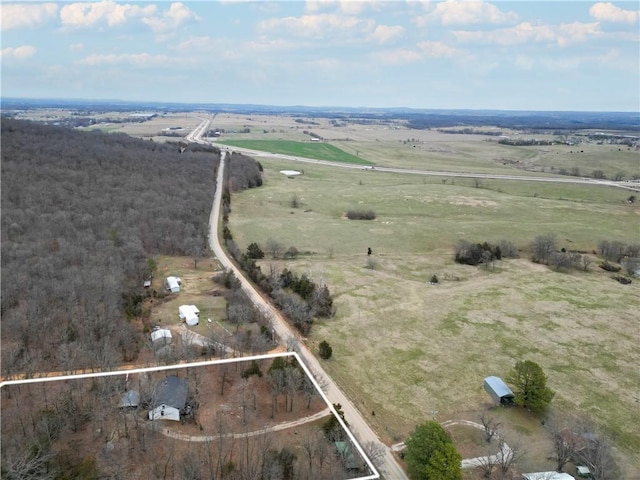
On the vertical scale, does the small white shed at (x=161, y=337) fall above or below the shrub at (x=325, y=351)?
above

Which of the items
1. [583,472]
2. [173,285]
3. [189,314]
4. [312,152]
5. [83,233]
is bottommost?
[583,472]

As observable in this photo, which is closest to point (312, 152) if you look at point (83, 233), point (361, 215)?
point (361, 215)

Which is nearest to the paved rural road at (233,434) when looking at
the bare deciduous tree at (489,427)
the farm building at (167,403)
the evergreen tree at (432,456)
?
the farm building at (167,403)

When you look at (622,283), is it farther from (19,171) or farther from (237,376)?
(19,171)

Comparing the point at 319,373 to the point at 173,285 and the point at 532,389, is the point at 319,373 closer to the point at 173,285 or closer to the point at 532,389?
the point at 532,389

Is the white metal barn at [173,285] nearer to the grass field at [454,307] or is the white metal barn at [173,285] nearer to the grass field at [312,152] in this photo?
the grass field at [454,307]

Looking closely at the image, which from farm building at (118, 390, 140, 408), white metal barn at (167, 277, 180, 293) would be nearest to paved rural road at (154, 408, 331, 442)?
farm building at (118, 390, 140, 408)
